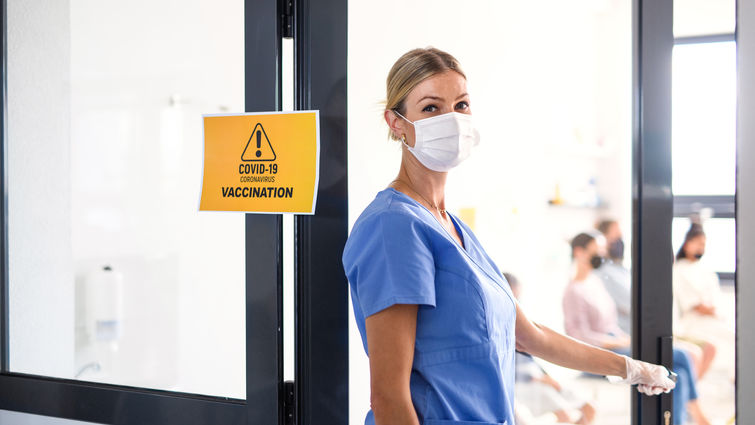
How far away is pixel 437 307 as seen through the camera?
81 centimetres

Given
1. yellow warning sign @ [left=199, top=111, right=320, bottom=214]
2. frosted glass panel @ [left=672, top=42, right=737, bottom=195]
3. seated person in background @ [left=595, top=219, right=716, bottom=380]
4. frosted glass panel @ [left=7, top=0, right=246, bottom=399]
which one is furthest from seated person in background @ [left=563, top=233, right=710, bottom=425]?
frosted glass panel @ [left=7, top=0, right=246, bottom=399]

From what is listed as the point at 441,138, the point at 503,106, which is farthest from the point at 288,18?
the point at 503,106

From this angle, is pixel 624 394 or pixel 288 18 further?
pixel 624 394

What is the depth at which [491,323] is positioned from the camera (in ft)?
2.72

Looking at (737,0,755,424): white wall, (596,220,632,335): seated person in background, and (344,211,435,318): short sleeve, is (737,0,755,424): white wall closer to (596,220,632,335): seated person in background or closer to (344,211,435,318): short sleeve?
(596,220,632,335): seated person in background

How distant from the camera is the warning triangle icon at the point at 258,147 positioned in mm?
1003

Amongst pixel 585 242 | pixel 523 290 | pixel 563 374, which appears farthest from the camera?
pixel 585 242

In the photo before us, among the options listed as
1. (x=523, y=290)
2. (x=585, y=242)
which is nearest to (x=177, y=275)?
(x=523, y=290)

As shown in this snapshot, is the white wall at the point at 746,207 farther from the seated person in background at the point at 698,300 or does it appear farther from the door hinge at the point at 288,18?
the door hinge at the point at 288,18

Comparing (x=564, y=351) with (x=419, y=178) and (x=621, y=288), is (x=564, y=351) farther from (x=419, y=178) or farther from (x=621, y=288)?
(x=419, y=178)

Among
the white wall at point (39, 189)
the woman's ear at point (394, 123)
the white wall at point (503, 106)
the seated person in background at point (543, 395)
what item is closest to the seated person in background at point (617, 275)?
the white wall at point (503, 106)

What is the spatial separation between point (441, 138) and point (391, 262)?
0.85 ft

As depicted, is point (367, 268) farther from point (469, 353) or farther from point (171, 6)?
point (171, 6)

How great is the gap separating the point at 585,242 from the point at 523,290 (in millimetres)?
617
